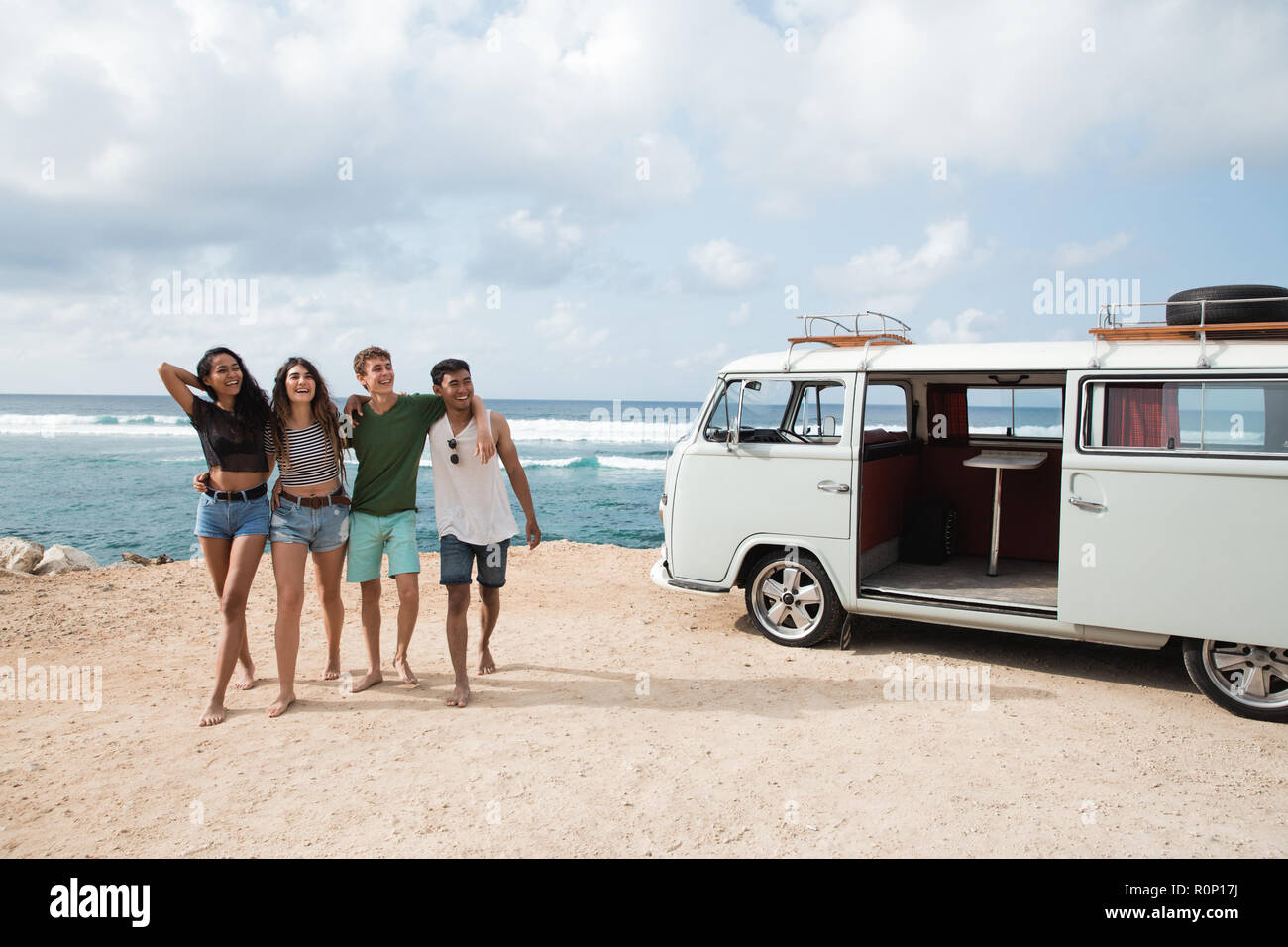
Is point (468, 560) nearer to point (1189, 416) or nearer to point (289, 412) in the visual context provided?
point (289, 412)

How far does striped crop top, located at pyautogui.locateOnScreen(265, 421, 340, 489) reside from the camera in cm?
520

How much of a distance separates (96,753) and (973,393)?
7944 mm

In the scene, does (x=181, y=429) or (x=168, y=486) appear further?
(x=181, y=429)

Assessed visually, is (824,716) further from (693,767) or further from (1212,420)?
(1212,420)

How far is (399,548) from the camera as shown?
542 centimetres

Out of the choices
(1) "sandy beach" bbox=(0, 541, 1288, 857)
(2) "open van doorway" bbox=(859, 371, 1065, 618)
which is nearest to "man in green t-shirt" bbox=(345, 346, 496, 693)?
(1) "sandy beach" bbox=(0, 541, 1288, 857)

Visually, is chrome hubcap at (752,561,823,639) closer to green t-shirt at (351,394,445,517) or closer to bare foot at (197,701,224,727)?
green t-shirt at (351,394,445,517)

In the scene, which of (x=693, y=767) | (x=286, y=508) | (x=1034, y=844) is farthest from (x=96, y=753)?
(x=1034, y=844)

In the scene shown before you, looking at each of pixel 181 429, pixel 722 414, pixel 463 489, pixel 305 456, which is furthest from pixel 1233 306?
pixel 181 429

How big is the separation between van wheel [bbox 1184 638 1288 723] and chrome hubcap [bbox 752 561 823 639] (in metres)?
2.60

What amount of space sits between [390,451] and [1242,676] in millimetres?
5772

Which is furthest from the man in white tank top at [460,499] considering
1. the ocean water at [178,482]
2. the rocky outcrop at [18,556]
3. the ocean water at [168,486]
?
the rocky outcrop at [18,556]

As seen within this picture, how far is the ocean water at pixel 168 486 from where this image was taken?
18844 millimetres

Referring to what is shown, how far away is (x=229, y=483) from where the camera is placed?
5.07 meters
